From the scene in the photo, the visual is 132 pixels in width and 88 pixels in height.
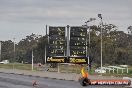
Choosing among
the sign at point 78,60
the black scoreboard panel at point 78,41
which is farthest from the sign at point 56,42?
the sign at point 78,60

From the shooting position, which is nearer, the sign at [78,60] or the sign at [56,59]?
the sign at [78,60]

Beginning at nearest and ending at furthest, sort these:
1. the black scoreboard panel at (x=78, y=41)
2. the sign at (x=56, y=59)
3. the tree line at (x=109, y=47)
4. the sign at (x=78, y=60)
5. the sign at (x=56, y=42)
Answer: the sign at (x=78, y=60), the black scoreboard panel at (x=78, y=41), the sign at (x=56, y=42), the sign at (x=56, y=59), the tree line at (x=109, y=47)

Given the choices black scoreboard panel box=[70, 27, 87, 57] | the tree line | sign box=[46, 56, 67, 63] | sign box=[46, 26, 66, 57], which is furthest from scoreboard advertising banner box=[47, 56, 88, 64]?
the tree line

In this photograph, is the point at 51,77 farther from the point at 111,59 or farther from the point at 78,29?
the point at 111,59

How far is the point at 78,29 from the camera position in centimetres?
4347

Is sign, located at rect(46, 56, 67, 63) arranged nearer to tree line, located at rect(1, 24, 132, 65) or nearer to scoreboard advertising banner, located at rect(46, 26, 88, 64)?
scoreboard advertising banner, located at rect(46, 26, 88, 64)

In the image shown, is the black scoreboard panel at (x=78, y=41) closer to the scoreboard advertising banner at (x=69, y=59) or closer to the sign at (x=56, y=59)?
the scoreboard advertising banner at (x=69, y=59)

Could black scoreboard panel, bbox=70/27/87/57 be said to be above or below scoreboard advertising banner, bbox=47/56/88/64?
above

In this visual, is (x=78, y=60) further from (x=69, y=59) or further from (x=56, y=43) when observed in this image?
(x=56, y=43)

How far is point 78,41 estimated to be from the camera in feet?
145

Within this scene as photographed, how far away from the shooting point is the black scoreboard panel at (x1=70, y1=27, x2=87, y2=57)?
43562mm

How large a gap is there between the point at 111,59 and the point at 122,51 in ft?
13.9

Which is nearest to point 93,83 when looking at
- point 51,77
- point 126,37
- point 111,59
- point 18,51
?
point 51,77

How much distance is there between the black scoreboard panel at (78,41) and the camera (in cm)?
4356
